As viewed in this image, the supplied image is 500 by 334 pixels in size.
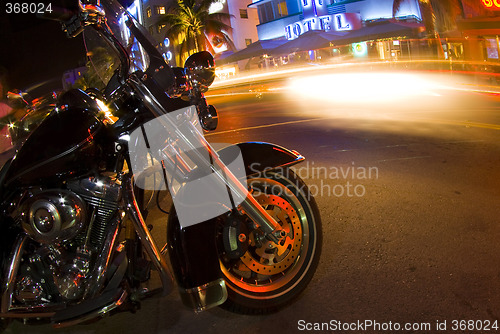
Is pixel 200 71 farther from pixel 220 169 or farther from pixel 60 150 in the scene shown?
pixel 60 150

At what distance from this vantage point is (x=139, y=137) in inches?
103

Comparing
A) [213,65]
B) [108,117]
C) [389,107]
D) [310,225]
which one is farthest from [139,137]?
[389,107]

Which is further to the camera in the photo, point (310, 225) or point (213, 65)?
point (310, 225)

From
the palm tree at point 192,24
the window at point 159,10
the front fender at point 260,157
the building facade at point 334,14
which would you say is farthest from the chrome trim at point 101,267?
the window at point 159,10

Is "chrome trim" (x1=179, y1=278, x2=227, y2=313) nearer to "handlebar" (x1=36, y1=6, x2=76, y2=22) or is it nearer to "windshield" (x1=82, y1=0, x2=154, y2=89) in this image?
"windshield" (x1=82, y1=0, x2=154, y2=89)

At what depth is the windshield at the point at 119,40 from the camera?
8.68 feet

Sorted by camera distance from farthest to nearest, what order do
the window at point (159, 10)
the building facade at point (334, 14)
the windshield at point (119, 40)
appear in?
the window at point (159, 10) → the building facade at point (334, 14) → the windshield at point (119, 40)

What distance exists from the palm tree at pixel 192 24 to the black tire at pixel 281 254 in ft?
127

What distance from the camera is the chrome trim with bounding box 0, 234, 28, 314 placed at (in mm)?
2449

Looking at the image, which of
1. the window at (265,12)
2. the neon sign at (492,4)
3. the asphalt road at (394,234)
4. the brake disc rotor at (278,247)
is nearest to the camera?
the asphalt road at (394,234)

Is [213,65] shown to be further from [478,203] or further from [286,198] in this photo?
[478,203]

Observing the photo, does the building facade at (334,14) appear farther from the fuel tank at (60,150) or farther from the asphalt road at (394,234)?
the fuel tank at (60,150)

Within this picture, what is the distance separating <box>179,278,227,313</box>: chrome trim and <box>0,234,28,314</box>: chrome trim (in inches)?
38.9

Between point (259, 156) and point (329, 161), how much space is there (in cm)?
347
